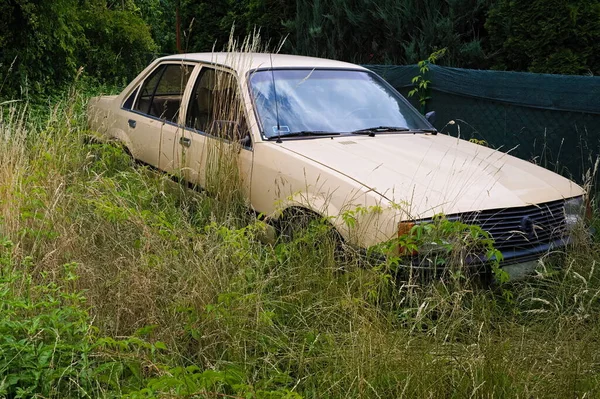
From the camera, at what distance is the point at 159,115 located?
6.30 m

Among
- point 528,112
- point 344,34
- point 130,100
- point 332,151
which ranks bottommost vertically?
point 332,151

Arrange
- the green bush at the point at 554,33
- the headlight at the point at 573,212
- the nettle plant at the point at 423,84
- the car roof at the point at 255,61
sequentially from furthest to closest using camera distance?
the green bush at the point at 554,33, the nettle plant at the point at 423,84, the car roof at the point at 255,61, the headlight at the point at 573,212

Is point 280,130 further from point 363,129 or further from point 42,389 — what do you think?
point 42,389

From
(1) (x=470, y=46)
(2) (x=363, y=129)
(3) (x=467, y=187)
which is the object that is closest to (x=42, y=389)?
(3) (x=467, y=187)

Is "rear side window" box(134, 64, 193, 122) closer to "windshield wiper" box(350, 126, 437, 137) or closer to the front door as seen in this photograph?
the front door

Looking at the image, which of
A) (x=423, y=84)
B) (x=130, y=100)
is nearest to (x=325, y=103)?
(x=130, y=100)

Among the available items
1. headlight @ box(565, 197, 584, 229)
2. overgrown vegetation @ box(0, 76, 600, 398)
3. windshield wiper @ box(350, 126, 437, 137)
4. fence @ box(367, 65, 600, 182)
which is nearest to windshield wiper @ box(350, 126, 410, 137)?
windshield wiper @ box(350, 126, 437, 137)

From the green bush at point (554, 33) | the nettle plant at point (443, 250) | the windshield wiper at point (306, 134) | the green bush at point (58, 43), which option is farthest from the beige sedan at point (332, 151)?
the green bush at point (554, 33)

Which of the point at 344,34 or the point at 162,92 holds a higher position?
the point at 344,34

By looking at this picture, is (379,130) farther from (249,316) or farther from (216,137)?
(249,316)

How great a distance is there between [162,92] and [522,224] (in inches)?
139

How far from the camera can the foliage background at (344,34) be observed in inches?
350

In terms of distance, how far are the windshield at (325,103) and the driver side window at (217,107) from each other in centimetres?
15

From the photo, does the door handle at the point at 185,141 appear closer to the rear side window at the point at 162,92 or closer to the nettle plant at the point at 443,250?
the rear side window at the point at 162,92
